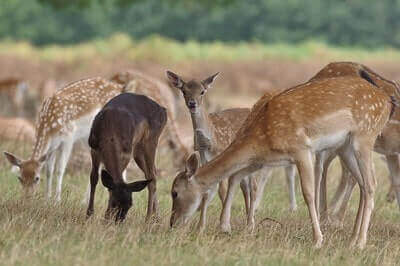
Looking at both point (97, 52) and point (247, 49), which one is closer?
point (97, 52)

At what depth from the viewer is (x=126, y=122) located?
883 cm

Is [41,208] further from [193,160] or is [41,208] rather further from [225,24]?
[225,24]

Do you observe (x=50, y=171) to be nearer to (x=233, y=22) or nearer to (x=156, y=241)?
(x=156, y=241)

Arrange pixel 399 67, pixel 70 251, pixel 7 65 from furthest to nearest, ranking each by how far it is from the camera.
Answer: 1. pixel 399 67
2. pixel 7 65
3. pixel 70 251

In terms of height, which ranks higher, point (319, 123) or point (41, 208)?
point (319, 123)

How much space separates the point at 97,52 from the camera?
1497 inches

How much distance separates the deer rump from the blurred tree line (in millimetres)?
47776

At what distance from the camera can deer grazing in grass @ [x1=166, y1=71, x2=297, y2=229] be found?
30.2ft

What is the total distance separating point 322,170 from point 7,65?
2458cm

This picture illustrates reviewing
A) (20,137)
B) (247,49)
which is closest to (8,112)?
(20,137)

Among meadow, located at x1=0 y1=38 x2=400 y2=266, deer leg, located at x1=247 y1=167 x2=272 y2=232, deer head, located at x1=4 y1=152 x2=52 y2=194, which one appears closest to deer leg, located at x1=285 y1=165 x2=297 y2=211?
meadow, located at x1=0 y1=38 x2=400 y2=266

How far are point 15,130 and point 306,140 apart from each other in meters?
7.05

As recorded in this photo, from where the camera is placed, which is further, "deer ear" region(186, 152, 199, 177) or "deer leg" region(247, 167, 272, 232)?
"deer leg" region(247, 167, 272, 232)

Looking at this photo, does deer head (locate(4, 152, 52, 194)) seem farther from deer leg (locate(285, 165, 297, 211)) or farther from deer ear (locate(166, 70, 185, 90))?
deer leg (locate(285, 165, 297, 211))
